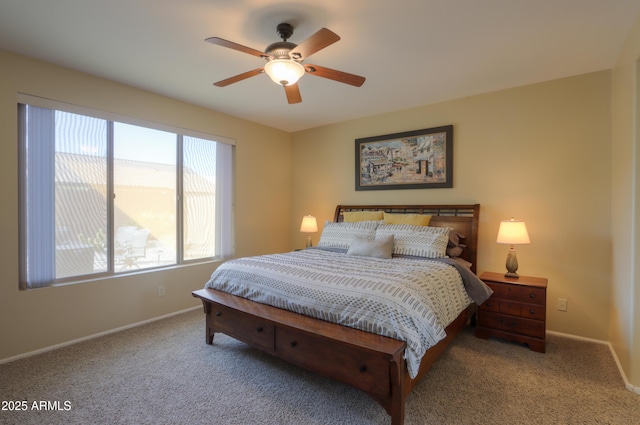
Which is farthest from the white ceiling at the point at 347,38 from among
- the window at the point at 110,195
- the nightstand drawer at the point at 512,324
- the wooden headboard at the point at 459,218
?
the nightstand drawer at the point at 512,324

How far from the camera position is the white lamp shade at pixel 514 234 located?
282 centimetres

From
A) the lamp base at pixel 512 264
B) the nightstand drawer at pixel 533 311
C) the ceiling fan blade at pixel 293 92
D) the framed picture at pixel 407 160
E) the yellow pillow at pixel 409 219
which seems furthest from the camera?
the framed picture at pixel 407 160

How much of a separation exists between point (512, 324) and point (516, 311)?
0.13m

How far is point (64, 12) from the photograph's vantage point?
202 centimetres

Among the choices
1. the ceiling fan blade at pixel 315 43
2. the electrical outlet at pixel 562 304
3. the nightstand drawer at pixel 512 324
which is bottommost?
the nightstand drawer at pixel 512 324

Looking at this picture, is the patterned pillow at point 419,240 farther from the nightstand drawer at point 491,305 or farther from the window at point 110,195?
the window at point 110,195

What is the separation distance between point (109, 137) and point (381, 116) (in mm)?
3237

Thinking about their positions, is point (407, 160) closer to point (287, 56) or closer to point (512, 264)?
point (512, 264)

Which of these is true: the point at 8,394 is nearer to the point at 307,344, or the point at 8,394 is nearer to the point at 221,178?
the point at 307,344

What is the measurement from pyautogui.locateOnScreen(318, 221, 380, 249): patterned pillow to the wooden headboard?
58cm

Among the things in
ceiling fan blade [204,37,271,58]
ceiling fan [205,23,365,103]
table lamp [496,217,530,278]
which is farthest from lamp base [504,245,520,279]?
ceiling fan blade [204,37,271,58]

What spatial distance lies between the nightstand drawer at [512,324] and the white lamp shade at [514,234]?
2.28ft

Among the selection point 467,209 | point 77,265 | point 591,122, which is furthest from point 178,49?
point 591,122

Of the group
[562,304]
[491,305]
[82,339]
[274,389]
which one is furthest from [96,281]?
[562,304]
